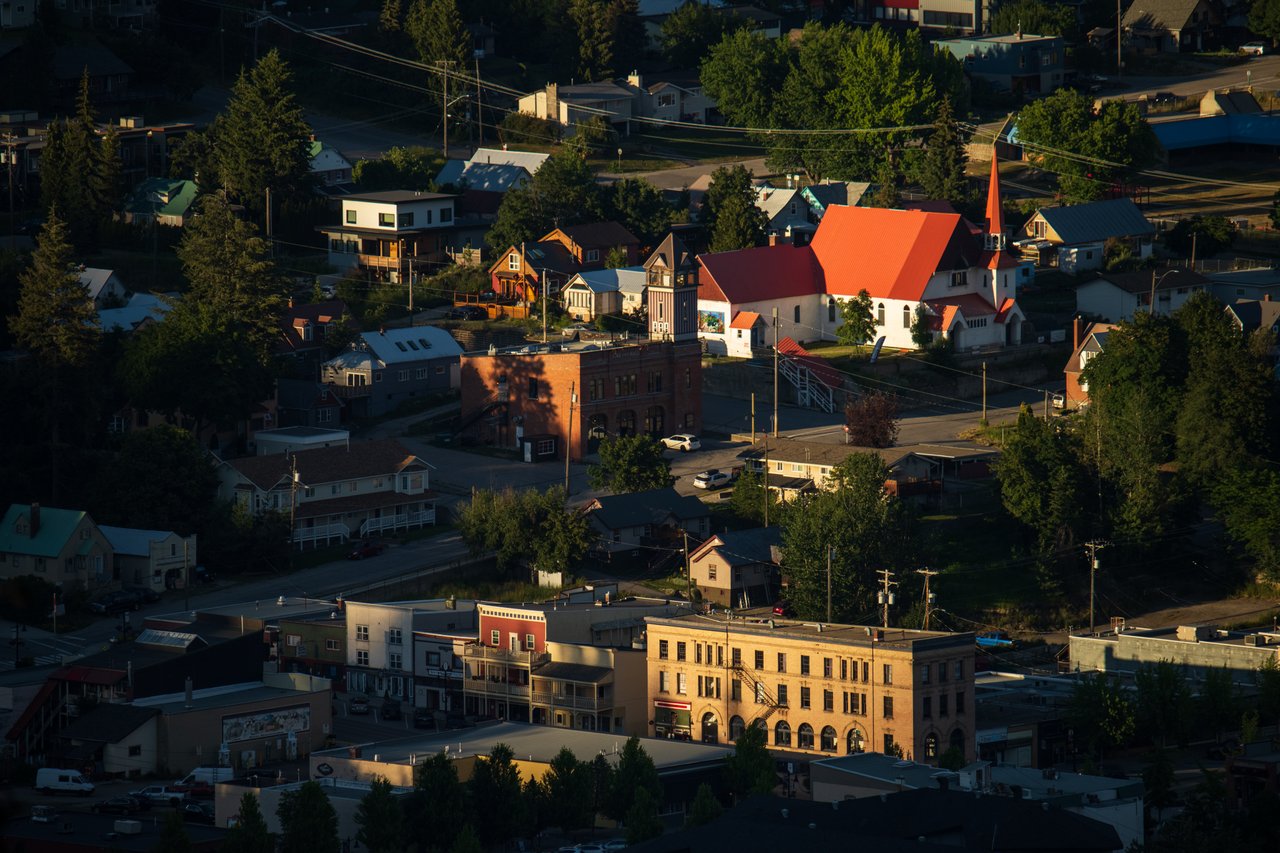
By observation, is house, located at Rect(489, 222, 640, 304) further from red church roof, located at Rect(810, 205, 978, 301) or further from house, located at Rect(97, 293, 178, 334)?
house, located at Rect(97, 293, 178, 334)

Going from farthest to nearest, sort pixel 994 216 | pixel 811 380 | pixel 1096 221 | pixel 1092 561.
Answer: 1. pixel 1096 221
2. pixel 994 216
3. pixel 811 380
4. pixel 1092 561

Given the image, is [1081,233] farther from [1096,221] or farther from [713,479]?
[713,479]

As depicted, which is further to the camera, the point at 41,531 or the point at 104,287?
the point at 104,287

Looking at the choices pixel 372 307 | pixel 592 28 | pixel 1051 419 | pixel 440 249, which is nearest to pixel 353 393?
pixel 372 307

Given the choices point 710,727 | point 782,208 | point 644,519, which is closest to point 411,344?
point 644,519

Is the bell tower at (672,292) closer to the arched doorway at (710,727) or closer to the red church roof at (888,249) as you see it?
the red church roof at (888,249)

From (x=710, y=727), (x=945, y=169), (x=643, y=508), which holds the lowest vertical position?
(x=710, y=727)

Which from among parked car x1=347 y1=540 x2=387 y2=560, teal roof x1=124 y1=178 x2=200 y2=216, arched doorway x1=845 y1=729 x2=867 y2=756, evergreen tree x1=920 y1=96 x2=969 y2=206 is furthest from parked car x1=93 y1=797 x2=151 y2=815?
evergreen tree x1=920 y1=96 x2=969 y2=206
